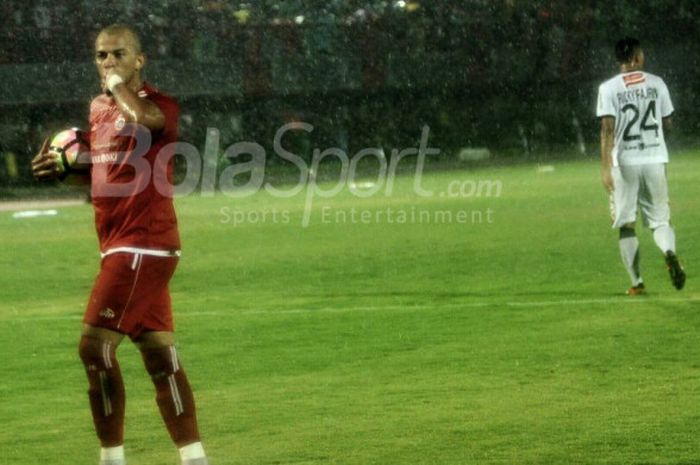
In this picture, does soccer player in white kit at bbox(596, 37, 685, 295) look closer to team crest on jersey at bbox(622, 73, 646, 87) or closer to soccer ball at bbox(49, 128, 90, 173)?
team crest on jersey at bbox(622, 73, 646, 87)

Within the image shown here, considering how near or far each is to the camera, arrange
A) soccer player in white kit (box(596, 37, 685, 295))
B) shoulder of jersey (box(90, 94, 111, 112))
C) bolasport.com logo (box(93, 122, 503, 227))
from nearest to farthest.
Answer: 1. shoulder of jersey (box(90, 94, 111, 112))
2. soccer player in white kit (box(596, 37, 685, 295))
3. bolasport.com logo (box(93, 122, 503, 227))

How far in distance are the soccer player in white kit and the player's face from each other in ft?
26.4

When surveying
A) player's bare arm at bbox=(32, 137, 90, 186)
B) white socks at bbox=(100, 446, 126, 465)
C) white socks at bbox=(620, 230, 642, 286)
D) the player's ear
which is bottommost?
white socks at bbox=(620, 230, 642, 286)

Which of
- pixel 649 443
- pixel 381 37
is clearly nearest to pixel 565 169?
pixel 381 37

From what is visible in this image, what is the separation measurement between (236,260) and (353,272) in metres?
2.51

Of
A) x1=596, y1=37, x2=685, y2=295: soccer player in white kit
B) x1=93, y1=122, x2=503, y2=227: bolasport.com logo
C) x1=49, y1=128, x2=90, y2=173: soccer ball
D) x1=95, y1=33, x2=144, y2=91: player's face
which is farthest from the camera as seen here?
x1=93, y1=122, x2=503, y2=227: bolasport.com logo

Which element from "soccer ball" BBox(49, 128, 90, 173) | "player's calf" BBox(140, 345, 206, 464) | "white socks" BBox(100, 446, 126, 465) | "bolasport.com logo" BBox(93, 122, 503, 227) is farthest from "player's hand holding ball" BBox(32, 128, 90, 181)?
"bolasport.com logo" BBox(93, 122, 503, 227)

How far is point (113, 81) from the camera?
7617 mm

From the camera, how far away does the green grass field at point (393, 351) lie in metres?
9.05

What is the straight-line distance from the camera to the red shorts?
7.75m

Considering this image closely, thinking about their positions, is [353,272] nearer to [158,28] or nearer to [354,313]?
[354,313]

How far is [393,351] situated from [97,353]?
4.97 m

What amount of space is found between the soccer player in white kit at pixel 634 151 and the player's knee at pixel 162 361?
26.0 ft

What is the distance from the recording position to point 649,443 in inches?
345
